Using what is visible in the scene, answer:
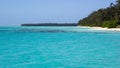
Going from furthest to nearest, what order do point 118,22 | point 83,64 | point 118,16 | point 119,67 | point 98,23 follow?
point 98,23, point 118,16, point 118,22, point 83,64, point 119,67

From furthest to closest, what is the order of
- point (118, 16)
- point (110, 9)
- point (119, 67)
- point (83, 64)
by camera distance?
1. point (110, 9)
2. point (118, 16)
3. point (83, 64)
4. point (119, 67)

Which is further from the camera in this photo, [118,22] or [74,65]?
[118,22]

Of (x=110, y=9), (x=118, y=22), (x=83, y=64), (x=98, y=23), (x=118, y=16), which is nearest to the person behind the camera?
(x=83, y=64)

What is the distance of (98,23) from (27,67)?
74.2m

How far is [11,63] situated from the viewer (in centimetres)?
1150

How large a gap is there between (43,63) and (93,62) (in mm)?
1979

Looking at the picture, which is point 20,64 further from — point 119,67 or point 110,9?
point 110,9

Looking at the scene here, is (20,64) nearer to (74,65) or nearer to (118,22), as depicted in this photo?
(74,65)

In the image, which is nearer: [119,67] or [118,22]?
[119,67]

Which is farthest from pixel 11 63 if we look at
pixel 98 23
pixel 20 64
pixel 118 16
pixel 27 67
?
pixel 98 23

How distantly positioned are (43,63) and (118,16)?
2145 inches

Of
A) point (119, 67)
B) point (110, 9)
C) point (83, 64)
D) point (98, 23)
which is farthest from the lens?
point (98, 23)

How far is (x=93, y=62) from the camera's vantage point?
11602 mm

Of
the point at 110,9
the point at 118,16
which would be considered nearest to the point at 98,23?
the point at 110,9
